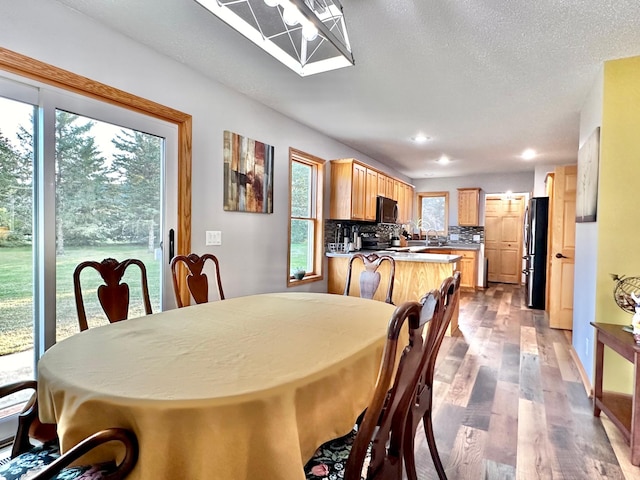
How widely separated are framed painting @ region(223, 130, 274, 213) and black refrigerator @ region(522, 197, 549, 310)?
4103 millimetres

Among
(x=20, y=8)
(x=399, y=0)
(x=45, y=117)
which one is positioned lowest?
(x=45, y=117)

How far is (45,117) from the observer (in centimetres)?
195

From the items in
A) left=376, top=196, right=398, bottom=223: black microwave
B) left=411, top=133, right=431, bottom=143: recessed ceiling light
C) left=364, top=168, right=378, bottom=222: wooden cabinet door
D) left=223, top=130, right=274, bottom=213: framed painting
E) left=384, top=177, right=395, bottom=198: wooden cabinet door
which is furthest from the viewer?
left=384, top=177, right=395, bottom=198: wooden cabinet door

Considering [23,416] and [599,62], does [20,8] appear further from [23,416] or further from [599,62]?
[599,62]

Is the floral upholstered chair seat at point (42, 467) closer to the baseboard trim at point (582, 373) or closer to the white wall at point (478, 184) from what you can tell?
the baseboard trim at point (582, 373)

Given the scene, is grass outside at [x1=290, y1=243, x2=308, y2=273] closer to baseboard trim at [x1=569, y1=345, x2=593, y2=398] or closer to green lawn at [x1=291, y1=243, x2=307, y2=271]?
green lawn at [x1=291, y1=243, x2=307, y2=271]

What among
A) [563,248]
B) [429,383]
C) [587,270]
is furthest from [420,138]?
[429,383]

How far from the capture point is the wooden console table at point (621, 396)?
179 centimetres

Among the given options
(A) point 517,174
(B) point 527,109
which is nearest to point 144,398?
(B) point 527,109

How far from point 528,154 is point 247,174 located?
457 centimetres

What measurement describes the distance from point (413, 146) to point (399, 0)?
3.50 metres

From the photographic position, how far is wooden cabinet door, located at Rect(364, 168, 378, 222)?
17.1 feet

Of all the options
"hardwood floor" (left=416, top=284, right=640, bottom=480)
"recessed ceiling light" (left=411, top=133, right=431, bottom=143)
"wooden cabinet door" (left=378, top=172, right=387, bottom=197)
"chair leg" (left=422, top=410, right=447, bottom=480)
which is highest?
"recessed ceiling light" (left=411, top=133, right=431, bottom=143)

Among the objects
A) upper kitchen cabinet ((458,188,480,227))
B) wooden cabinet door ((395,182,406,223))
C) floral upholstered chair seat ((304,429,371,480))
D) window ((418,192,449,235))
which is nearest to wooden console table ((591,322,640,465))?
floral upholstered chair seat ((304,429,371,480))
